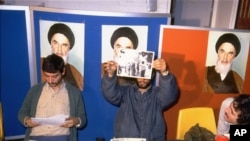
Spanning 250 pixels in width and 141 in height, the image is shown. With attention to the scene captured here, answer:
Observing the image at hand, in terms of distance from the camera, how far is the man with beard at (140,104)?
255 cm

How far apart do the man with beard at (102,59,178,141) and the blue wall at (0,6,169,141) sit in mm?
450

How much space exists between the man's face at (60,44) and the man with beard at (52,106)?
1.10 feet

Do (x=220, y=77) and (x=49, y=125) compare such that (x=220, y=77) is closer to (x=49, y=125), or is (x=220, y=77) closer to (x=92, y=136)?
(x=92, y=136)

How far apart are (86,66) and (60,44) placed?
1.19 feet

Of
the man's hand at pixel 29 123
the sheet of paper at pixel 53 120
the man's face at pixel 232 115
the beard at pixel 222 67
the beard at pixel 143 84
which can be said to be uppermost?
the beard at pixel 222 67

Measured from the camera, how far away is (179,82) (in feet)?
10.1

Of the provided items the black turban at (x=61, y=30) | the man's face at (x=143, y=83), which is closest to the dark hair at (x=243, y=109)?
the man's face at (x=143, y=83)

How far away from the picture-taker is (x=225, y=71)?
3074mm

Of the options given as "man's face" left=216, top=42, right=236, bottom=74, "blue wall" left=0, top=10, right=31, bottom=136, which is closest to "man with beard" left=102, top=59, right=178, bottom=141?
"man's face" left=216, top=42, right=236, bottom=74

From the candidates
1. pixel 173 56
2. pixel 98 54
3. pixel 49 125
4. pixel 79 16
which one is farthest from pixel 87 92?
pixel 173 56

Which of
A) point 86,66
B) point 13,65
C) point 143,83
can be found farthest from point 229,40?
point 13,65

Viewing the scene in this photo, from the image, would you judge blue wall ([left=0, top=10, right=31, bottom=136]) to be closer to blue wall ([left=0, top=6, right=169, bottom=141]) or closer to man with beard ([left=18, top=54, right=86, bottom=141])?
blue wall ([left=0, top=6, right=169, bottom=141])

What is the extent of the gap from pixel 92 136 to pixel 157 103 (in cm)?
100

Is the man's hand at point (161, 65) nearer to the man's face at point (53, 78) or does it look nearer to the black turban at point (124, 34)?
the black turban at point (124, 34)
